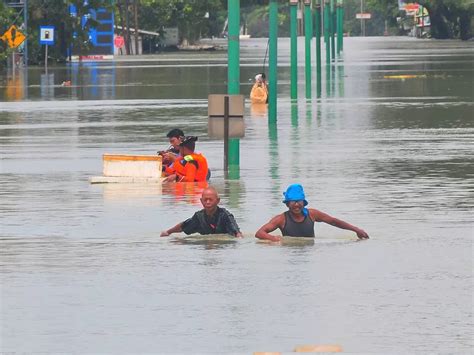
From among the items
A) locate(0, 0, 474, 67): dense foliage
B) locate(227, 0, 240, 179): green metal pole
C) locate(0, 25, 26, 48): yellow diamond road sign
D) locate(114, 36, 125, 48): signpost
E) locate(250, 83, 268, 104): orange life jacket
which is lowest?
locate(250, 83, 268, 104): orange life jacket

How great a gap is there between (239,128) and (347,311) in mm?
11093

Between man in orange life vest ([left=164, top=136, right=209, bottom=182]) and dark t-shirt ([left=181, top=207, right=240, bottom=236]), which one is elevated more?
man in orange life vest ([left=164, top=136, right=209, bottom=182])

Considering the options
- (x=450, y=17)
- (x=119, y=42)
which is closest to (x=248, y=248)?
(x=119, y=42)

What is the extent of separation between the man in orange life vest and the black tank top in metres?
6.38

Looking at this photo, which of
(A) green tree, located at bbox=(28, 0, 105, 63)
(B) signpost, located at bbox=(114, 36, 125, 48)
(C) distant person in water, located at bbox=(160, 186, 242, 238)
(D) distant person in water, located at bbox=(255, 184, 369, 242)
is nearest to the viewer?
(D) distant person in water, located at bbox=(255, 184, 369, 242)

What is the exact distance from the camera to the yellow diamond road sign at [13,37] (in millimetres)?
77375

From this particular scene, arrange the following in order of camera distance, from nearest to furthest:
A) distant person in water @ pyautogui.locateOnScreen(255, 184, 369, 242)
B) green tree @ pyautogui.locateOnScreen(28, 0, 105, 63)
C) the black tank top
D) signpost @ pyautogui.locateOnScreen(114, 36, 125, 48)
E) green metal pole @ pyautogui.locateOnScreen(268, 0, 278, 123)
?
distant person in water @ pyautogui.locateOnScreen(255, 184, 369, 242) < the black tank top < green metal pole @ pyautogui.locateOnScreen(268, 0, 278, 123) < green tree @ pyautogui.locateOnScreen(28, 0, 105, 63) < signpost @ pyautogui.locateOnScreen(114, 36, 125, 48)

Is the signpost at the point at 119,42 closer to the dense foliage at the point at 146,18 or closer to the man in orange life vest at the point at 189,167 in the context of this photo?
the dense foliage at the point at 146,18

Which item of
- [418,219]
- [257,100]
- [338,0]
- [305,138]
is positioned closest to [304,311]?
[418,219]

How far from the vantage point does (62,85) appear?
63.4 m

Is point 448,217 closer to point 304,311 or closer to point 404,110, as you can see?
point 304,311

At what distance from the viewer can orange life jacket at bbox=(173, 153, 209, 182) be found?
77.2 feet

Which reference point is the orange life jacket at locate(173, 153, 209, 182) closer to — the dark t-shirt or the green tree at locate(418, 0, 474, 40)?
the dark t-shirt

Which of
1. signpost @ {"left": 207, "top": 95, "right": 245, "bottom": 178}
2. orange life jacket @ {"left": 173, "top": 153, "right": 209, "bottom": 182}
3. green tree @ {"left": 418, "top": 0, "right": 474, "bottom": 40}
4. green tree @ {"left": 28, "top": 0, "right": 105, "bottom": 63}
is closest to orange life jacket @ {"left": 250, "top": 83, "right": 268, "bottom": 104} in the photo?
signpost @ {"left": 207, "top": 95, "right": 245, "bottom": 178}
